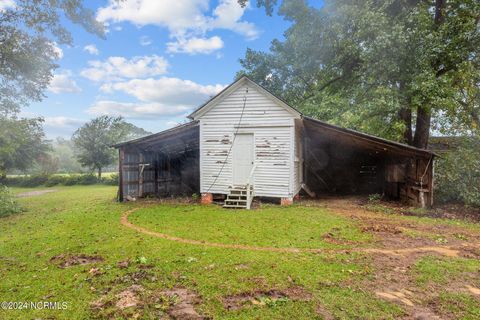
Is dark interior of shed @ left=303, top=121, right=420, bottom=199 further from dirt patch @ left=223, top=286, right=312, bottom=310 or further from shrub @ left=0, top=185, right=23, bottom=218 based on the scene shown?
shrub @ left=0, top=185, right=23, bottom=218

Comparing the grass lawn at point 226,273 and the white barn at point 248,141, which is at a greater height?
the white barn at point 248,141

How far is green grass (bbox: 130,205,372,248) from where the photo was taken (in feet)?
21.8

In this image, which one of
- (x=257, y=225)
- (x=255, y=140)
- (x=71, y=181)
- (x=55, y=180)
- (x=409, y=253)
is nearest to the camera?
(x=409, y=253)

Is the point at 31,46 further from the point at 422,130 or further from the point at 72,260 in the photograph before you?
the point at 422,130

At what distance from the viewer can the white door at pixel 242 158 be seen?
38.3 feet

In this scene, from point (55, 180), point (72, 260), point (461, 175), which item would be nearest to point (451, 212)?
point (461, 175)

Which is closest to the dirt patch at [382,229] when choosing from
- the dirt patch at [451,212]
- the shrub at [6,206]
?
the dirt patch at [451,212]

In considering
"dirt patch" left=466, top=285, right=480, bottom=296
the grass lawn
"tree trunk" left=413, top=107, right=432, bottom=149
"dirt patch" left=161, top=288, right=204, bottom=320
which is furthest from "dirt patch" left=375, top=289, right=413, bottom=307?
"tree trunk" left=413, top=107, right=432, bottom=149

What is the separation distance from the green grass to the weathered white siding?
118 centimetres

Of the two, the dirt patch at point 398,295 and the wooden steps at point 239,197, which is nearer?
the dirt patch at point 398,295

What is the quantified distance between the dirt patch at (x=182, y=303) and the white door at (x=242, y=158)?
7.80 m

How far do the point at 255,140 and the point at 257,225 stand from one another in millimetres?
4410

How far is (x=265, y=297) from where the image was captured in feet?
12.8

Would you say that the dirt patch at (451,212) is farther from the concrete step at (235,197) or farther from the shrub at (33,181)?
the shrub at (33,181)
